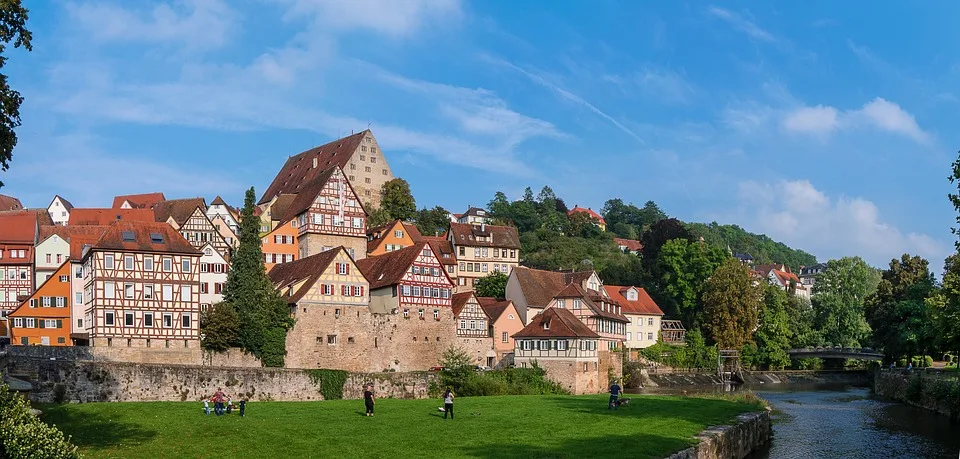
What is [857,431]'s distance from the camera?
42625 mm

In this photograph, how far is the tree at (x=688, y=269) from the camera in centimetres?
9594

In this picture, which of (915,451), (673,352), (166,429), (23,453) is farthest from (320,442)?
(673,352)

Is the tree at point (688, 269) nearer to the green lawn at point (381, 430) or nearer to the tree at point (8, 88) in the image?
the green lawn at point (381, 430)

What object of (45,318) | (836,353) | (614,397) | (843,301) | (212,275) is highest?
(212,275)

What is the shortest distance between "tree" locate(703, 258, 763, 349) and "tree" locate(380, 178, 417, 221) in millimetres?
31324

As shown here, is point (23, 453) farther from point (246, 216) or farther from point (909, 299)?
point (909, 299)

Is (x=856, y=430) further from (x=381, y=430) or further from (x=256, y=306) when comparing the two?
(x=256, y=306)

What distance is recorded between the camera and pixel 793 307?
359 ft

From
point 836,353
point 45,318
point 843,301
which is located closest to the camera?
point 45,318

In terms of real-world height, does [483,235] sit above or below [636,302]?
above

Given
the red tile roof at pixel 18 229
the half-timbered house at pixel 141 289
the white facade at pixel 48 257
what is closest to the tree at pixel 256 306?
the half-timbered house at pixel 141 289

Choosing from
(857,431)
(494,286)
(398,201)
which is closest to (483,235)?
(494,286)

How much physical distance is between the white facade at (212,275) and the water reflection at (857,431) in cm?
3767

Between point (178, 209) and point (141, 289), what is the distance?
93.3 ft
